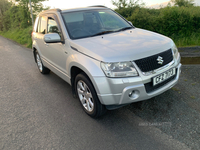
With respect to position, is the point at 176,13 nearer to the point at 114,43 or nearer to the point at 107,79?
the point at 114,43

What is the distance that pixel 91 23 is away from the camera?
3.86m

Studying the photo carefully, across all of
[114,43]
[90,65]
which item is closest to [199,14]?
[114,43]

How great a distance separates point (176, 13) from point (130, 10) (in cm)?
409

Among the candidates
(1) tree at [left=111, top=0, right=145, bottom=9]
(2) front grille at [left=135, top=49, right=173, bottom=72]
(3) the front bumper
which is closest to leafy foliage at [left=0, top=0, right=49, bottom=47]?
(1) tree at [left=111, top=0, right=145, bottom=9]

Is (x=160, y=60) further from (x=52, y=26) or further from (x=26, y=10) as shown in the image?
(x=26, y=10)

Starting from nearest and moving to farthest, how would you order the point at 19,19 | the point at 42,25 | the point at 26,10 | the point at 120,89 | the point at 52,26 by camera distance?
the point at 120,89
the point at 52,26
the point at 42,25
the point at 26,10
the point at 19,19

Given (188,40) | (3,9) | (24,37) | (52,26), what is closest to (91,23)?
(52,26)

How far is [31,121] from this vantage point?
3.32 meters

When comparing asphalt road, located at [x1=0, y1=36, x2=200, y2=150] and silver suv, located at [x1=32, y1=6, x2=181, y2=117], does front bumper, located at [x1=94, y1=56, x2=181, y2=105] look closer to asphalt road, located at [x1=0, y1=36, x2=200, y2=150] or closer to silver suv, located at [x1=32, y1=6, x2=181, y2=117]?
silver suv, located at [x1=32, y1=6, x2=181, y2=117]

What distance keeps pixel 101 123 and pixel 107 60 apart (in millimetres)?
1153

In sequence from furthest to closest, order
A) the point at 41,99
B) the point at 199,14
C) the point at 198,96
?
1. the point at 199,14
2. the point at 41,99
3. the point at 198,96

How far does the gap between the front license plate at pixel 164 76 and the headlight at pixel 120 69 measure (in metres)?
0.37

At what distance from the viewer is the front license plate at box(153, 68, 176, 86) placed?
2.77 metres

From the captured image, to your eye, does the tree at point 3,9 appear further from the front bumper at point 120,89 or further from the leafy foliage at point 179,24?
the front bumper at point 120,89
